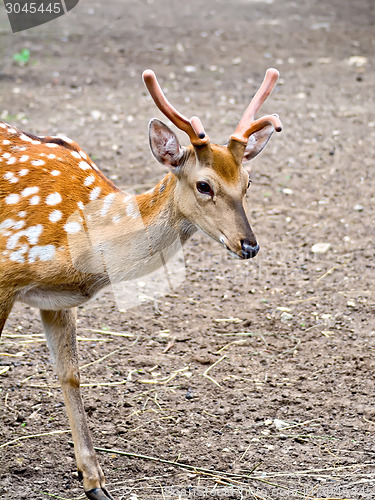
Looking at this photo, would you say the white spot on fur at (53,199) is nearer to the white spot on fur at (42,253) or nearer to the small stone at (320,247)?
the white spot on fur at (42,253)

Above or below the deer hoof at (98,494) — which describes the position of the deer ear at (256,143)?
above

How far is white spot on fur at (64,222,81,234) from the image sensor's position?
12.0 feet

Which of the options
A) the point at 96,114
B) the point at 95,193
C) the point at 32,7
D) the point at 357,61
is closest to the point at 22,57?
the point at 32,7

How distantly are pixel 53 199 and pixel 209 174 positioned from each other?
0.76m

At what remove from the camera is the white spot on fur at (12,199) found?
369 cm

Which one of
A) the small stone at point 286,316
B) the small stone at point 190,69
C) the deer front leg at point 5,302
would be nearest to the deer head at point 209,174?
the deer front leg at point 5,302

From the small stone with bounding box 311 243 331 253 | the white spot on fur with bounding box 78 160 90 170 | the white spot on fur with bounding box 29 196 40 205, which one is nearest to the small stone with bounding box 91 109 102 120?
the small stone with bounding box 311 243 331 253

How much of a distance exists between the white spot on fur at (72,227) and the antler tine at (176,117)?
659 mm

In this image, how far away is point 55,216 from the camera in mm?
3674

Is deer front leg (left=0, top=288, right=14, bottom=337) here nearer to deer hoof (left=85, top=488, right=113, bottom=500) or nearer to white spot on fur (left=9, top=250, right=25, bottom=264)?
white spot on fur (left=9, top=250, right=25, bottom=264)

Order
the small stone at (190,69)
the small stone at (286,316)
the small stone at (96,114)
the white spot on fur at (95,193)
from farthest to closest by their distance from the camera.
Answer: the small stone at (190,69)
the small stone at (96,114)
the small stone at (286,316)
the white spot on fur at (95,193)

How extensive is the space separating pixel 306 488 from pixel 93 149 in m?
4.72

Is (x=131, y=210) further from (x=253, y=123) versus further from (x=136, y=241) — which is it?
(x=253, y=123)

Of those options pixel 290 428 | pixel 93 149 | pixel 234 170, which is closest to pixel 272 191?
pixel 93 149
